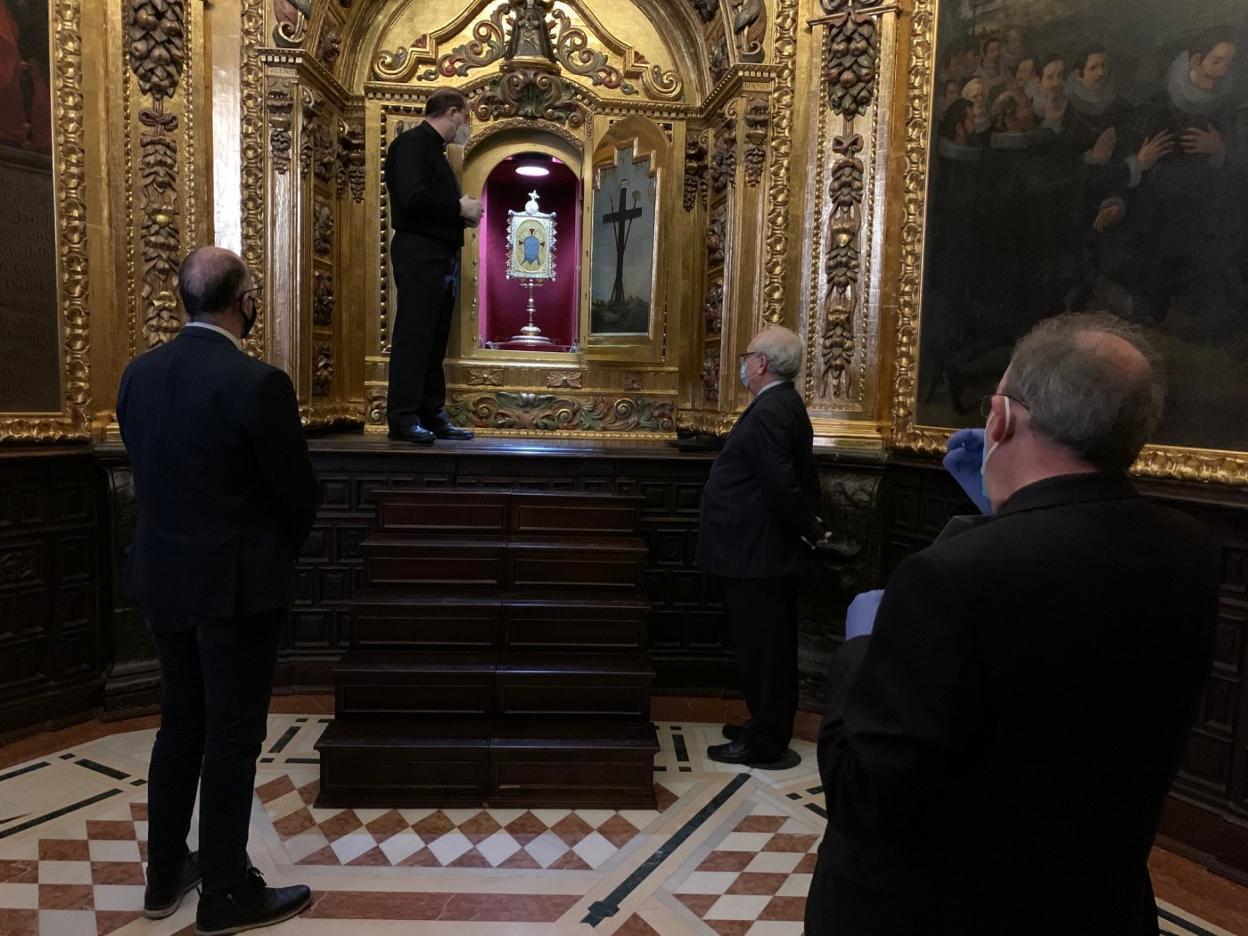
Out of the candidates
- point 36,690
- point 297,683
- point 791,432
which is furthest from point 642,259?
point 36,690

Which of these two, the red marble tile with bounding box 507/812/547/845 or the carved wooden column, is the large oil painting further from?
the red marble tile with bounding box 507/812/547/845

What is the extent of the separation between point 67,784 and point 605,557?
8.67 ft

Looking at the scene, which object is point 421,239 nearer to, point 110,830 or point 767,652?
point 767,652

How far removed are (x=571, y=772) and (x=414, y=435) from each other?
8.03ft

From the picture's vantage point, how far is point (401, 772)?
3.61 meters

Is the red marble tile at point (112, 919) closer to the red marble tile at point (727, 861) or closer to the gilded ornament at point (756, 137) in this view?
the red marble tile at point (727, 861)

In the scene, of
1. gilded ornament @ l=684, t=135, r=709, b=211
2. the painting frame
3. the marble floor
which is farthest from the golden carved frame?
the painting frame

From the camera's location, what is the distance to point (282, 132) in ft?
17.5

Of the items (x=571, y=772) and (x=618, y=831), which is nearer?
(x=618, y=831)

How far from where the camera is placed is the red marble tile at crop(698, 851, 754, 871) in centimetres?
321

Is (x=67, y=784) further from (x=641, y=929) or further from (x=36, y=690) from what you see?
(x=641, y=929)

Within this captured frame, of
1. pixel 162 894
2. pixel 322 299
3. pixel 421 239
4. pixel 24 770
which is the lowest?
pixel 24 770

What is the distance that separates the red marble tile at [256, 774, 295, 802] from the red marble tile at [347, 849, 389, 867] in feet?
2.25

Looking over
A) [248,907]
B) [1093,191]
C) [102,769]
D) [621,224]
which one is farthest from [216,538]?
[621,224]
